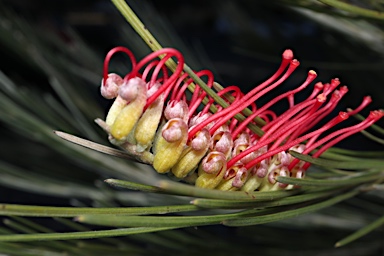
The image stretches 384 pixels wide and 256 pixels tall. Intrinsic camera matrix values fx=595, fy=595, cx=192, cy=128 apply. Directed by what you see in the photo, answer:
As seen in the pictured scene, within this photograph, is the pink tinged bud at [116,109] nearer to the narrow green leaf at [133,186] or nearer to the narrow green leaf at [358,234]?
the narrow green leaf at [133,186]

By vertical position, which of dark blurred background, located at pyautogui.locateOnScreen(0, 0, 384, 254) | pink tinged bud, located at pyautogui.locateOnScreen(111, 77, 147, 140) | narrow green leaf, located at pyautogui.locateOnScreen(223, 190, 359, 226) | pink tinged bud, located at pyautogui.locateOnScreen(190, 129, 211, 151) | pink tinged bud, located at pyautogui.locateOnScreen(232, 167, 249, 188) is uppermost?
dark blurred background, located at pyautogui.locateOnScreen(0, 0, 384, 254)

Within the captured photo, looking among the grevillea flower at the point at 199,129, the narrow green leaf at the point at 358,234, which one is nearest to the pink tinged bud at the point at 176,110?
the grevillea flower at the point at 199,129

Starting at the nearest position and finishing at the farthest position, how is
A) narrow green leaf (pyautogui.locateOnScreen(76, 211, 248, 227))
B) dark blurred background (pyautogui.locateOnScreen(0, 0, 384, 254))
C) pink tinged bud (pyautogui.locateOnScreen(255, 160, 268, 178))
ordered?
narrow green leaf (pyautogui.locateOnScreen(76, 211, 248, 227)) < pink tinged bud (pyautogui.locateOnScreen(255, 160, 268, 178)) < dark blurred background (pyautogui.locateOnScreen(0, 0, 384, 254))

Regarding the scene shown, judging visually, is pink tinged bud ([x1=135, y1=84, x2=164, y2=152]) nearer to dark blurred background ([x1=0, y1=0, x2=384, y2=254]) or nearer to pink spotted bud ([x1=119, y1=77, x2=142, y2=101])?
pink spotted bud ([x1=119, y1=77, x2=142, y2=101])

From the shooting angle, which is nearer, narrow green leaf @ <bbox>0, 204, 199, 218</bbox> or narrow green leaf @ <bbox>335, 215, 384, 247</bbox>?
narrow green leaf @ <bbox>0, 204, 199, 218</bbox>

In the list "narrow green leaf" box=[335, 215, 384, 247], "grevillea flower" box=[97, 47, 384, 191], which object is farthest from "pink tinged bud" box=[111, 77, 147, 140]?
"narrow green leaf" box=[335, 215, 384, 247]

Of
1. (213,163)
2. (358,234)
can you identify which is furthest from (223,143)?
(358,234)

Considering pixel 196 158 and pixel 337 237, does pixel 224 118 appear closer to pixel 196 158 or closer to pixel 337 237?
pixel 196 158

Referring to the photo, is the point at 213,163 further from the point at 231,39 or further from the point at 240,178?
the point at 231,39
